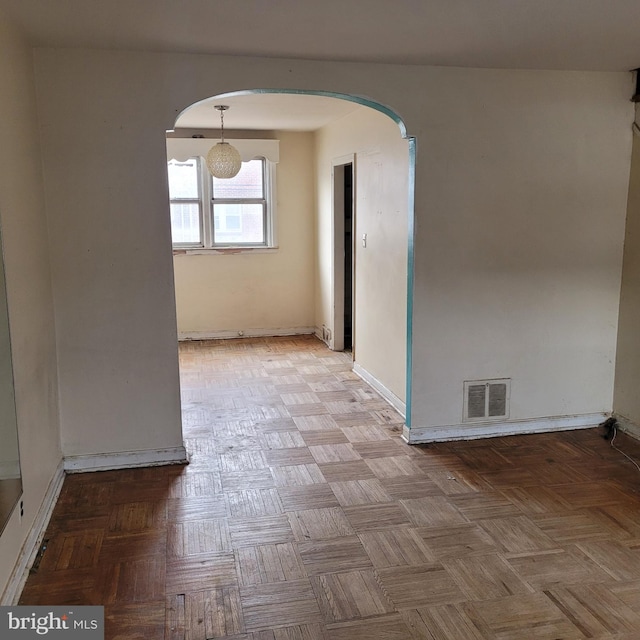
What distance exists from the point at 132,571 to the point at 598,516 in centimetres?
209

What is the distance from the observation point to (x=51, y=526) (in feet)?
9.11

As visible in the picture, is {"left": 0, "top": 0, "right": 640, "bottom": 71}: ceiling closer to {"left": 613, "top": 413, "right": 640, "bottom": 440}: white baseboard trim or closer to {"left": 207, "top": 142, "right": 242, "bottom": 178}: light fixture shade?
{"left": 613, "top": 413, "right": 640, "bottom": 440}: white baseboard trim

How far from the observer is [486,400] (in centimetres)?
384

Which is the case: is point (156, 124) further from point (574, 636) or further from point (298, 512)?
point (574, 636)

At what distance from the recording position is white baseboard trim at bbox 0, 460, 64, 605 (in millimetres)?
2182

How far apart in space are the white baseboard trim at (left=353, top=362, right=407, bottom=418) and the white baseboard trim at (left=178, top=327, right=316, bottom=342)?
1.76m

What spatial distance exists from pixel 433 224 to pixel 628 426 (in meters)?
1.82

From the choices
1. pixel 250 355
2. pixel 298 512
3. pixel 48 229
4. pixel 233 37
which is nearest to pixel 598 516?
pixel 298 512

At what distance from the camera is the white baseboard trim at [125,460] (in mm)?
3365

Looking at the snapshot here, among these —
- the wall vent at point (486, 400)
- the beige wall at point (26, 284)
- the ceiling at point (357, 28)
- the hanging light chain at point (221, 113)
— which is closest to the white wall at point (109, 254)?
the beige wall at point (26, 284)

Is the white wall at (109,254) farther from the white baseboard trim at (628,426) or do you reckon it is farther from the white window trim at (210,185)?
the white window trim at (210,185)

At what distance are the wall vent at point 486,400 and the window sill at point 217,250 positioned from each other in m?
3.68

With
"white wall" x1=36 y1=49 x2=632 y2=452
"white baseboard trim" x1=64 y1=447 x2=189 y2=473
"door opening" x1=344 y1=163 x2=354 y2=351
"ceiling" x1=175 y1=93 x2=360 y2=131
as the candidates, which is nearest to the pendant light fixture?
"ceiling" x1=175 y1=93 x2=360 y2=131

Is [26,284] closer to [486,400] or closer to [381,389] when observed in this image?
[486,400]
